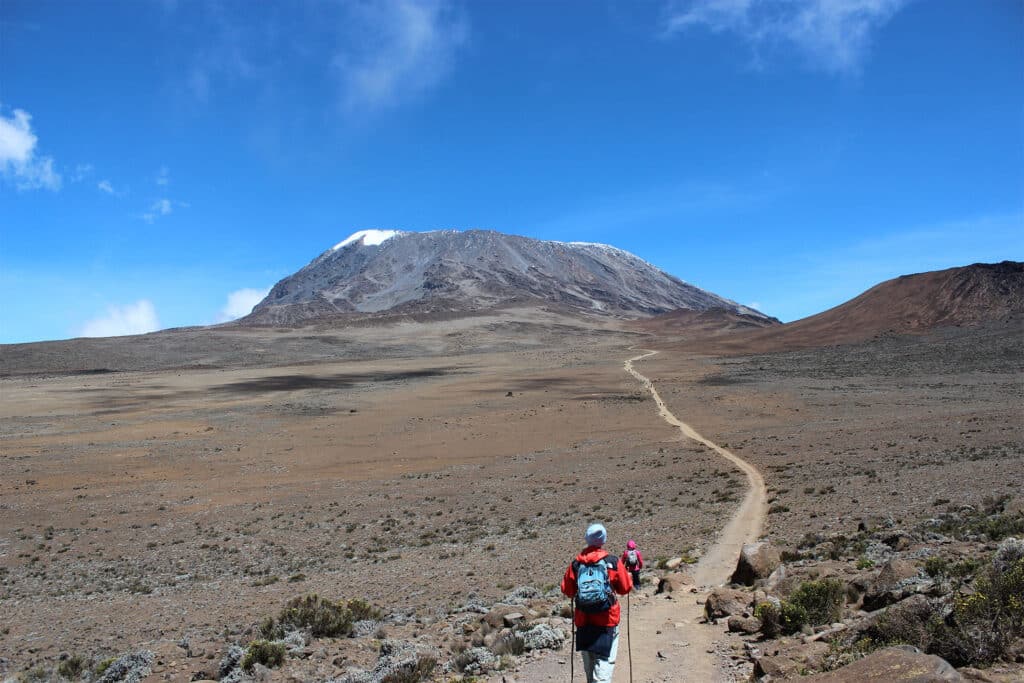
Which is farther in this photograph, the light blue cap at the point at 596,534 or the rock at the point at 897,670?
the light blue cap at the point at 596,534

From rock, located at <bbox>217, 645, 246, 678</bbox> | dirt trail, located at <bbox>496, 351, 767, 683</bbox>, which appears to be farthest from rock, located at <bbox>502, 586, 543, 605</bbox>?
rock, located at <bbox>217, 645, 246, 678</bbox>

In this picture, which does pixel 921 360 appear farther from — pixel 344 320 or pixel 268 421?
pixel 344 320

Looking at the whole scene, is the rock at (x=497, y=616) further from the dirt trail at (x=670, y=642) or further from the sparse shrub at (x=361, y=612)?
the sparse shrub at (x=361, y=612)

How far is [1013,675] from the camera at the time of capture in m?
4.54

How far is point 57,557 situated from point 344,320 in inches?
4595

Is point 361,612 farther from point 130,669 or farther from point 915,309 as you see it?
point 915,309

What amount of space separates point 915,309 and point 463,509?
7717cm

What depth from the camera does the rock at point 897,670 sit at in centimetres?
414

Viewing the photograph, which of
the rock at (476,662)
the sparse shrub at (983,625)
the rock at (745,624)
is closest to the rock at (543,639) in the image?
the rock at (476,662)

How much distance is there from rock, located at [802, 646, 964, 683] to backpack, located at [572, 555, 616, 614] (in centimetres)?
155

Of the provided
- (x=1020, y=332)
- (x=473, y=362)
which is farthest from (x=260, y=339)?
(x=1020, y=332)

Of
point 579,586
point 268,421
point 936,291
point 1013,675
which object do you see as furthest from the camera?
point 936,291

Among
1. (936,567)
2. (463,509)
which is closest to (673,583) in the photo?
(936,567)

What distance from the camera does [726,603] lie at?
7.87 meters
